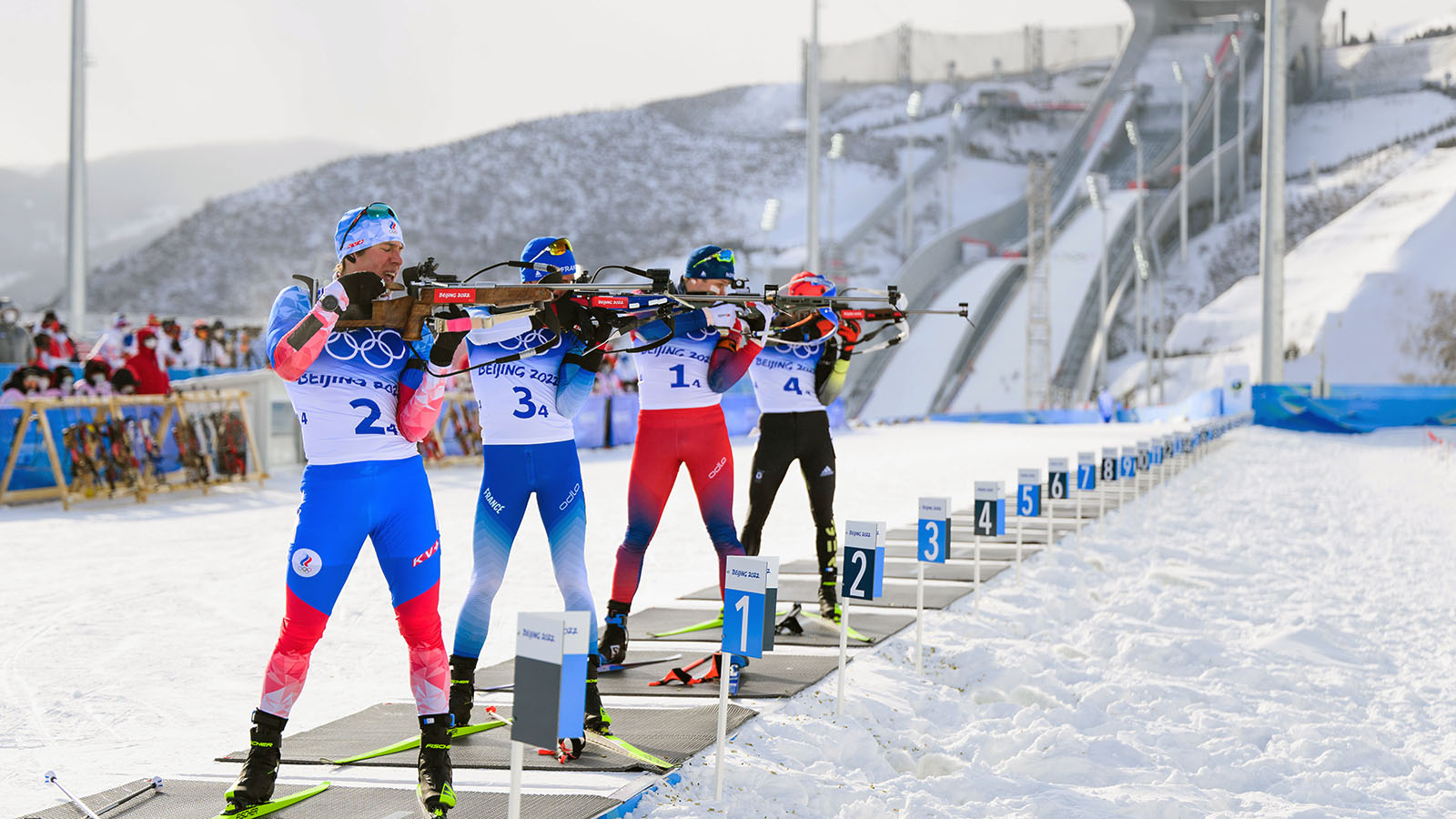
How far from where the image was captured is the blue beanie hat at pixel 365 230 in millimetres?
3896

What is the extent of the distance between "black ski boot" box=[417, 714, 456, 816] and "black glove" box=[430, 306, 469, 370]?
1.16 metres

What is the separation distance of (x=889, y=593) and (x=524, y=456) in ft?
14.1

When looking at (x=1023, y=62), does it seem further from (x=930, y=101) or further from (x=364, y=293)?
(x=364, y=293)

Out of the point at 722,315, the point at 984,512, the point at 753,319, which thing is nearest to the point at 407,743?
the point at 722,315

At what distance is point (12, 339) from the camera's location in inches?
627

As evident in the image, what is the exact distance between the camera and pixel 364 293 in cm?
373

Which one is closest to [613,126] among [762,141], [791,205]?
[762,141]

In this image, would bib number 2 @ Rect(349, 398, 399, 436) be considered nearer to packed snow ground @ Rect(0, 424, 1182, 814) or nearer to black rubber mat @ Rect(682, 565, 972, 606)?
packed snow ground @ Rect(0, 424, 1182, 814)

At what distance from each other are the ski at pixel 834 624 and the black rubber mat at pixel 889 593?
0.37m

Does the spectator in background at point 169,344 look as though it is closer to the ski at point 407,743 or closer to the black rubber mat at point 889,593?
the black rubber mat at point 889,593

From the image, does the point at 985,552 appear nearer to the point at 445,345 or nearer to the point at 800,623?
the point at 800,623

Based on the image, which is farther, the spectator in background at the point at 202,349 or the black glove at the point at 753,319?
the spectator in background at the point at 202,349

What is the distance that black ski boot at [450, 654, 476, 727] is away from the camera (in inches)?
186

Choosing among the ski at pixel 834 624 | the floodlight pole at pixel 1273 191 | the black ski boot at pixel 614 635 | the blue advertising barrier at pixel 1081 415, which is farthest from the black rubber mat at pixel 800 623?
the blue advertising barrier at pixel 1081 415
